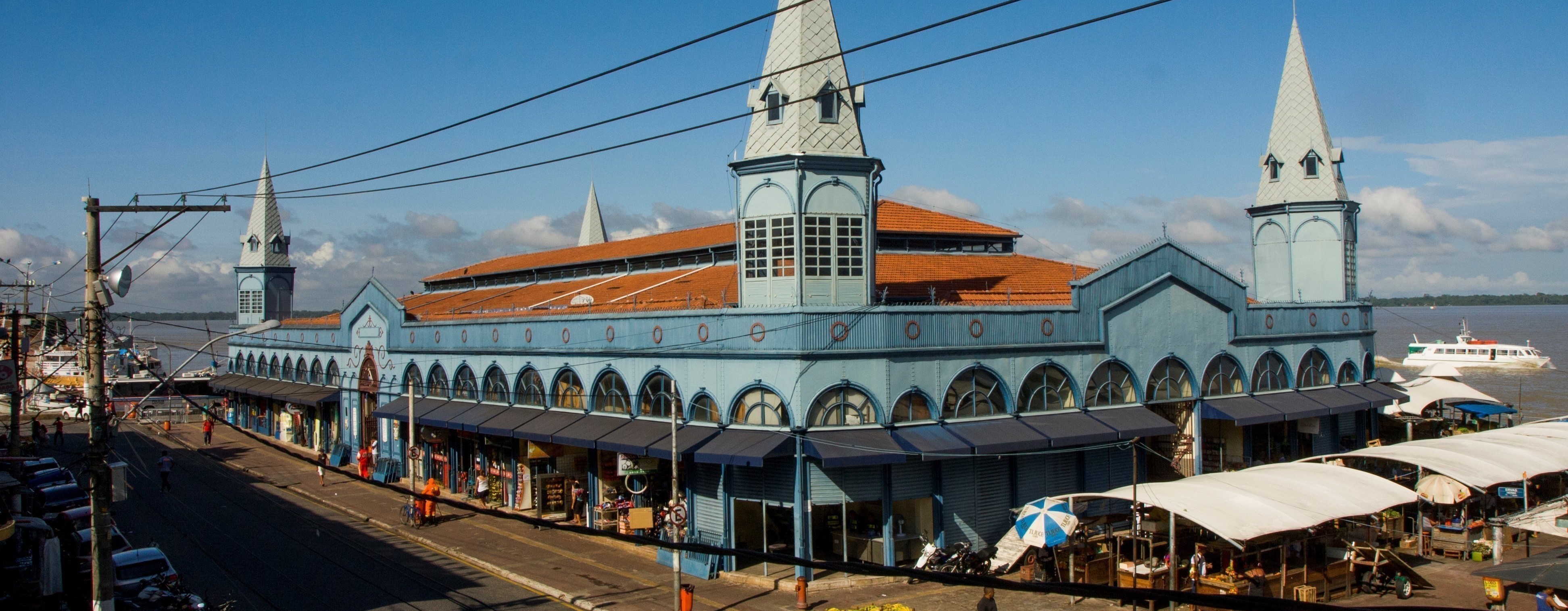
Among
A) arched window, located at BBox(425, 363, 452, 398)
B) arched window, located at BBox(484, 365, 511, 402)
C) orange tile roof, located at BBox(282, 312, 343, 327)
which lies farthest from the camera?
orange tile roof, located at BBox(282, 312, 343, 327)

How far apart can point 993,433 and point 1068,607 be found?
489 centimetres

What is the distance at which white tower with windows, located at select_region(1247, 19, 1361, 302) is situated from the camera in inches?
1487

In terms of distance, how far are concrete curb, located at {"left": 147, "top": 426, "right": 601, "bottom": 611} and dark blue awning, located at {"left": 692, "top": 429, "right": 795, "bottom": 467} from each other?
405 centimetres

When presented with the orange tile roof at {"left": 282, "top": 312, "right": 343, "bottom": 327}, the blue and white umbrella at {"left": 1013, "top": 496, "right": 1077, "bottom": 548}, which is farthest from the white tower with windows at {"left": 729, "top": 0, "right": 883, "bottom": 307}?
the orange tile roof at {"left": 282, "top": 312, "right": 343, "bottom": 327}

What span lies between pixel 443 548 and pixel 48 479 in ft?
58.5

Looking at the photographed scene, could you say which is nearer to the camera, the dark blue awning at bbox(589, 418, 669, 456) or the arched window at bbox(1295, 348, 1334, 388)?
the dark blue awning at bbox(589, 418, 669, 456)

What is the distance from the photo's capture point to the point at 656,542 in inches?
352

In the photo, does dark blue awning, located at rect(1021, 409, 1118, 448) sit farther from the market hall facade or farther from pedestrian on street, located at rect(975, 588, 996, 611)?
pedestrian on street, located at rect(975, 588, 996, 611)

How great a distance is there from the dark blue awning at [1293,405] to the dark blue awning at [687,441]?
1790 centimetres

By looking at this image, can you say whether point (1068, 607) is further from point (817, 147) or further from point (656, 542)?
point (656, 542)

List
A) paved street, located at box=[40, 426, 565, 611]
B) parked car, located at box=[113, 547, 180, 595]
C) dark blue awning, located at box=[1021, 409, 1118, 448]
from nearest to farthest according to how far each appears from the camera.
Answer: parked car, located at box=[113, 547, 180, 595] < paved street, located at box=[40, 426, 565, 611] < dark blue awning, located at box=[1021, 409, 1118, 448]

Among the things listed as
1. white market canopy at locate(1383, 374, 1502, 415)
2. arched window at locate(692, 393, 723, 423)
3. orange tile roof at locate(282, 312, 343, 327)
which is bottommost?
white market canopy at locate(1383, 374, 1502, 415)

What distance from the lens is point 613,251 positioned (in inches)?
1844

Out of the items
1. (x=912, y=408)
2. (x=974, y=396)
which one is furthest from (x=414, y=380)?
(x=974, y=396)
